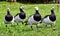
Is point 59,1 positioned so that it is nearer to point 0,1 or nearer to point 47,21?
point 0,1

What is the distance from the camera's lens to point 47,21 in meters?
14.1

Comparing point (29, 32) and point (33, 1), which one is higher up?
point (29, 32)

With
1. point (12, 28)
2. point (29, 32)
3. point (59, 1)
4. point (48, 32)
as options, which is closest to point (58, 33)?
point (48, 32)

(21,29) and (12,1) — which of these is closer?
(21,29)

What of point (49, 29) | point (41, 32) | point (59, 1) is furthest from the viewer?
point (59, 1)

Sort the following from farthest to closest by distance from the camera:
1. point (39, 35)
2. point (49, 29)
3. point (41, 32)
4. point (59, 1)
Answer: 1. point (59, 1)
2. point (49, 29)
3. point (41, 32)
4. point (39, 35)

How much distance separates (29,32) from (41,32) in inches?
24.0

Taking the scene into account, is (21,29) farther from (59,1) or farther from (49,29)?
(59,1)

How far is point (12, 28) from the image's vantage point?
1471cm

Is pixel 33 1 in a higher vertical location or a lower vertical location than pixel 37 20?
lower

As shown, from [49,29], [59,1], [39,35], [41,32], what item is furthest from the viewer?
[59,1]

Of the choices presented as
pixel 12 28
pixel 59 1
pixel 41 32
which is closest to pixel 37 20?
pixel 41 32

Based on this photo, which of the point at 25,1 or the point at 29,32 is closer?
the point at 29,32

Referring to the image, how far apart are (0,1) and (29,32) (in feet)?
77.6
